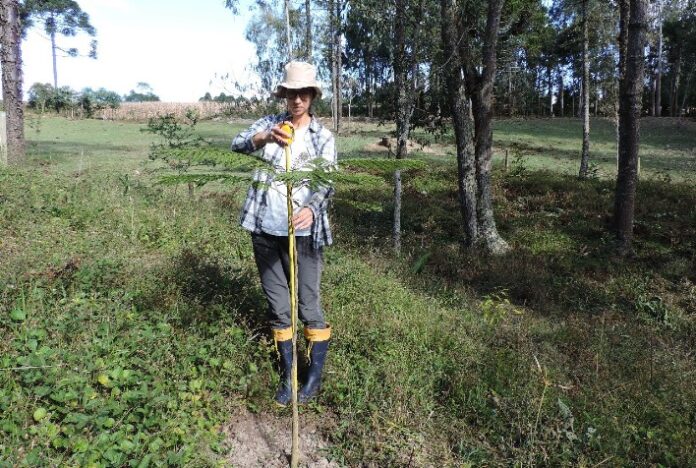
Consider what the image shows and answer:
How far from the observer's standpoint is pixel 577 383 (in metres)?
3.90

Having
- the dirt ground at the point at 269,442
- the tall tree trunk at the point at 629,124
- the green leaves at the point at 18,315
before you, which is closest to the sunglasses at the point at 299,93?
the dirt ground at the point at 269,442

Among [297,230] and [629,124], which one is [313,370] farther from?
[629,124]

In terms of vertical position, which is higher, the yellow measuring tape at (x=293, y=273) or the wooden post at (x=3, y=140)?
the wooden post at (x=3, y=140)

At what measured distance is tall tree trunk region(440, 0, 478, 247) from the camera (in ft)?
27.0

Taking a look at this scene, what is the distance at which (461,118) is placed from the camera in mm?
8625

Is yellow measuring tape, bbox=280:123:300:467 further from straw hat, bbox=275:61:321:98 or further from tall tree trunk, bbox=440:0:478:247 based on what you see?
tall tree trunk, bbox=440:0:478:247

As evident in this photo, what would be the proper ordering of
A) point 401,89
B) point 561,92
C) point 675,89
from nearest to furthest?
point 401,89 → point 675,89 → point 561,92

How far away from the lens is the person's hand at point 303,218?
2.71 metres

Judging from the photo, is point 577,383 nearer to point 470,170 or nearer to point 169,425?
point 169,425

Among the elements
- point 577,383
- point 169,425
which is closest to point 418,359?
point 577,383

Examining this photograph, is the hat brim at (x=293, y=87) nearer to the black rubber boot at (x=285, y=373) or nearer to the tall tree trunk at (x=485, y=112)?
the black rubber boot at (x=285, y=373)

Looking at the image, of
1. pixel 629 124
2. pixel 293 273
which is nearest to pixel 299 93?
pixel 293 273

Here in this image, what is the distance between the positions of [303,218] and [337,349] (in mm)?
1693

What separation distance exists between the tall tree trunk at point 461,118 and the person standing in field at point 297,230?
551cm
